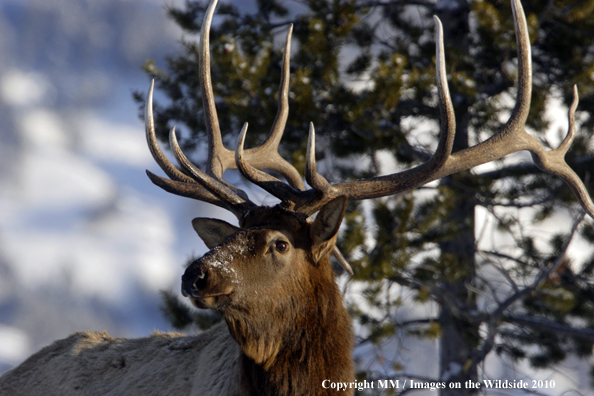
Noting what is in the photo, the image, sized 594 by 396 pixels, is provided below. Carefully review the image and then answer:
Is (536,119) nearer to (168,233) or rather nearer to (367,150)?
(367,150)

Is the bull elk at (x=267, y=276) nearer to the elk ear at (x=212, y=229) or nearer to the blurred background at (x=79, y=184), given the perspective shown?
the elk ear at (x=212, y=229)

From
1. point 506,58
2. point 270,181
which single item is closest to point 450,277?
point 506,58

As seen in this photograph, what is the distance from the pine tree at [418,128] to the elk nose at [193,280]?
3316mm

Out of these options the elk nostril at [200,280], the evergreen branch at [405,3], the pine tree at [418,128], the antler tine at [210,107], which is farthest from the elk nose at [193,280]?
the evergreen branch at [405,3]

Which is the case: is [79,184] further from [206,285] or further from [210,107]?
[206,285]

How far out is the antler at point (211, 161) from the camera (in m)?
2.89

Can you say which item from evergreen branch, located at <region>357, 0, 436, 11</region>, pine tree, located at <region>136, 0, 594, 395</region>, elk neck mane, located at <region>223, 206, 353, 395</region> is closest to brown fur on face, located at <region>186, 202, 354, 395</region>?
elk neck mane, located at <region>223, 206, 353, 395</region>

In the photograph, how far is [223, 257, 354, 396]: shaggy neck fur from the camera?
8.34 feet

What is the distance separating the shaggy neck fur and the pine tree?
2.78 metres

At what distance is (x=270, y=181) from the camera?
2.89m

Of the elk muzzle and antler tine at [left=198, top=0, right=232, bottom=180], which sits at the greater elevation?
antler tine at [left=198, top=0, right=232, bottom=180]

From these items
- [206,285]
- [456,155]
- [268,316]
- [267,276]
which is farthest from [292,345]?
[456,155]

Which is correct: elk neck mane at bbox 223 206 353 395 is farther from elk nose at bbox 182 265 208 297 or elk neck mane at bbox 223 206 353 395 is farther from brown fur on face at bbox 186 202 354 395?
elk nose at bbox 182 265 208 297

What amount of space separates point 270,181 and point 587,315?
17.9 feet
